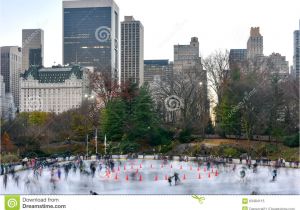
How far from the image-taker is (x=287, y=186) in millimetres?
12719

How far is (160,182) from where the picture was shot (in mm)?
13938

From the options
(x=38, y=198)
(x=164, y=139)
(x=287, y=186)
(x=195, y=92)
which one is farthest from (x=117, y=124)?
(x=38, y=198)

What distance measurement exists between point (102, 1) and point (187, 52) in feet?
30.3

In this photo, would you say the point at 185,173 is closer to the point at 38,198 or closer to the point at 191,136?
the point at 38,198

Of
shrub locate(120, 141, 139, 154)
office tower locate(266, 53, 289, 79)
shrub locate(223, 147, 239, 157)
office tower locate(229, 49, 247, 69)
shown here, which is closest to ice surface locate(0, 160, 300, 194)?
shrub locate(223, 147, 239, 157)

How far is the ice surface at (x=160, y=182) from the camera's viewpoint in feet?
38.7

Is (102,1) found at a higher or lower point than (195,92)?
higher

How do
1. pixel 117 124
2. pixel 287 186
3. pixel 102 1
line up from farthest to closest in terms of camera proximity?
pixel 102 1, pixel 117 124, pixel 287 186

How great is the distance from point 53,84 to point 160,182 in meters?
23.1

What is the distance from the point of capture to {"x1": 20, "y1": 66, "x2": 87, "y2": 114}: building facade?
34719mm

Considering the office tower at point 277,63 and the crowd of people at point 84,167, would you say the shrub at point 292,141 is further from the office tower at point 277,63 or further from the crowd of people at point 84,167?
the office tower at point 277,63

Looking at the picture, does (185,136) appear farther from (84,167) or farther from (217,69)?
(84,167)

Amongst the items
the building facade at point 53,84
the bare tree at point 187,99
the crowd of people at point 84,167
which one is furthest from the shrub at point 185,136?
the building facade at point 53,84

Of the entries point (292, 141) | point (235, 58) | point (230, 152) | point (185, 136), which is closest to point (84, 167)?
point (230, 152)
